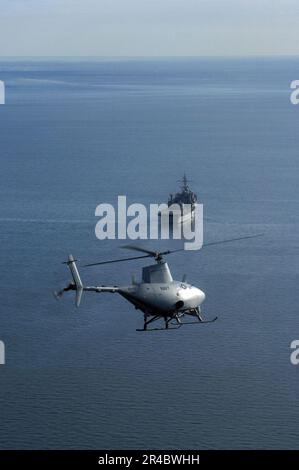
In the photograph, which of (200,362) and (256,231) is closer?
(200,362)

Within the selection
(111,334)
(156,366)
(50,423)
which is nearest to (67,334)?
(111,334)

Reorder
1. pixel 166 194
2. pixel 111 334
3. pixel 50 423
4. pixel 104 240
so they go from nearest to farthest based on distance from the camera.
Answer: pixel 50 423
pixel 111 334
pixel 104 240
pixel 166 194

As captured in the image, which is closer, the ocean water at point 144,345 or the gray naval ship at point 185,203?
the ocean water at point 144,345

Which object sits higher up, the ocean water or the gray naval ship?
the gray naval ship

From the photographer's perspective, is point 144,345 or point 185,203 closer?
point 144,345

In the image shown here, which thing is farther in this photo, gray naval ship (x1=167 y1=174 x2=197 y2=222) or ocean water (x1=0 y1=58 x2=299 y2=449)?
gray naval ship (x1=167 y1=174 x2=197 y2=222)

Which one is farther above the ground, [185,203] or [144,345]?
[185,203]

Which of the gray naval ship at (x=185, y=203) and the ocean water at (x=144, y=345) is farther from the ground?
the gray naval ship at (x=185, y=203)

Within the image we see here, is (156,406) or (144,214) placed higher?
(144,214)
